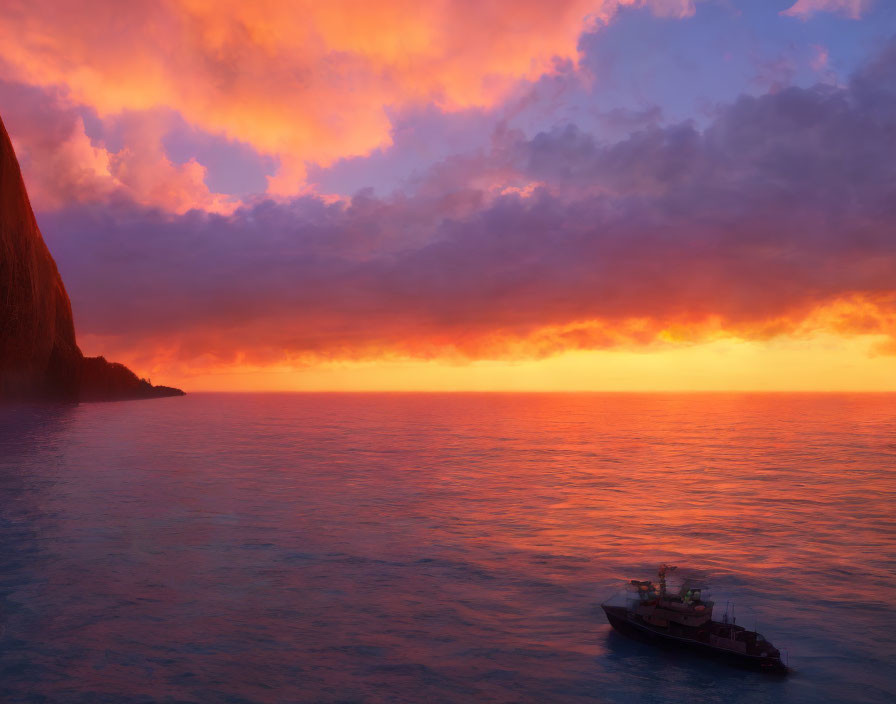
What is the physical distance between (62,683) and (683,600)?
820 inches

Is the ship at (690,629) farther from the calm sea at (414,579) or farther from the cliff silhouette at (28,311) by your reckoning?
the cliff silhouette at (28,311)

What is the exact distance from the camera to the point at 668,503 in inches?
1970

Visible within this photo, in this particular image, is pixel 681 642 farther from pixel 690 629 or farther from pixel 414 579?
pixel 414 579

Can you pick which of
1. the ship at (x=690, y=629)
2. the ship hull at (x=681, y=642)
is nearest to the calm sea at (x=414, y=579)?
the ship hull at (x=681, y=642)

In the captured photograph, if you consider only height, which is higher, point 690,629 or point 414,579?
point 690,629

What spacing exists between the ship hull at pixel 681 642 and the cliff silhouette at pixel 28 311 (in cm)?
9073

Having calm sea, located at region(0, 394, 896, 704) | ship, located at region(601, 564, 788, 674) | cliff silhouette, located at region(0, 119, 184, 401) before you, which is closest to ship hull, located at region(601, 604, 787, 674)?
ship, located at region(601, 564, 788, 674)

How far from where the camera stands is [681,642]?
2130cm

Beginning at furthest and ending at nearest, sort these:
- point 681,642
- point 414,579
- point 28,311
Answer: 1. point 28,311
2. point 414,579
3. point 681,642

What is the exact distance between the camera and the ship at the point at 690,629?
20.2 m

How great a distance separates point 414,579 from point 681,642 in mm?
12178

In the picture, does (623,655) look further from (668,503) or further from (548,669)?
(668,503)

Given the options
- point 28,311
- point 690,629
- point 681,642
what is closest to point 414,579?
point 681,642

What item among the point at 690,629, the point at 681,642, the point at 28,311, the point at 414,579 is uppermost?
the point at 28,311
